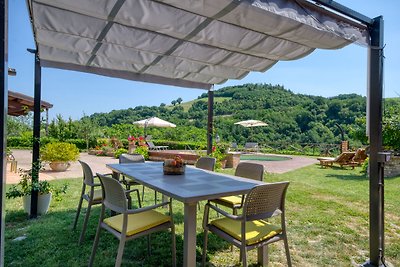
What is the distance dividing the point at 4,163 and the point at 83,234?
1986 millimetres

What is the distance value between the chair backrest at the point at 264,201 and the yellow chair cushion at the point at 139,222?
757 mm

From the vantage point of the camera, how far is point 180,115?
32469 mm

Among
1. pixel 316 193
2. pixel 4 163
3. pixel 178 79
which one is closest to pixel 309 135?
pixel 316 193

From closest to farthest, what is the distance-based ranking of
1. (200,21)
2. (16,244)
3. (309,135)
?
(200,21) < (16,244) < (309,135)

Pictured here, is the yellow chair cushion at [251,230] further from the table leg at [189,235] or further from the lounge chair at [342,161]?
the lounge chair at [342,161]

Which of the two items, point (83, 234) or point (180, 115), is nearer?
point (83, 234)

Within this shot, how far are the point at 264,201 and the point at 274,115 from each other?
25943 mm

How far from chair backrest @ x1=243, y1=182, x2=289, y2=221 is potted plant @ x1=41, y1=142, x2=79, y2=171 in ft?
25.0

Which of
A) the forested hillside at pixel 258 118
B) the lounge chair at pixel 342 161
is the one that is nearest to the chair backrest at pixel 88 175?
the forested hillside at pixel 258 118

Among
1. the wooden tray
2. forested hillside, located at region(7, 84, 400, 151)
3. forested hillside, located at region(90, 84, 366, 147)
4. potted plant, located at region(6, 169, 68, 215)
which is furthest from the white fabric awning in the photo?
forested hillside, located at region(90, 84, 366, 147)

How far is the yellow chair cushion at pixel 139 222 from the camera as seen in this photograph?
2090 mm

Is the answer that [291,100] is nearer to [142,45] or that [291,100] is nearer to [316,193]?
[316,193]

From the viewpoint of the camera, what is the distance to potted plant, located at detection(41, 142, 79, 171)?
25.9 feet

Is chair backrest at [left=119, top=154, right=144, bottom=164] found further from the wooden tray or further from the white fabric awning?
the wooden tray
